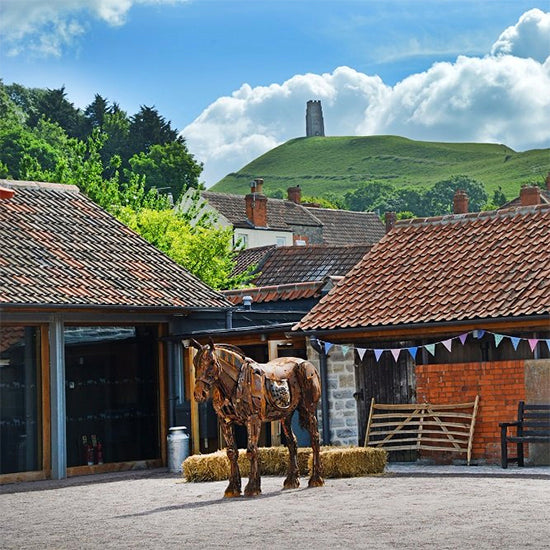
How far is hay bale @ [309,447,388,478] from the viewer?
20141 mm

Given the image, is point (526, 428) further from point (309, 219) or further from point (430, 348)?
point (309, 219)

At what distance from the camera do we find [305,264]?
45844 mm

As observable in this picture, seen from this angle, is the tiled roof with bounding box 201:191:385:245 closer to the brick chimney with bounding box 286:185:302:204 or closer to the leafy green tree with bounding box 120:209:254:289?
the brick chimney with bounding box 286:185:302:204

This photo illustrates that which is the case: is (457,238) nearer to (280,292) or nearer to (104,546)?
(280,292)

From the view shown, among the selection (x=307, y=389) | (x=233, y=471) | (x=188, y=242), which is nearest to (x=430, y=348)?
(x=307, y=389)

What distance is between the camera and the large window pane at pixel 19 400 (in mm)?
22922

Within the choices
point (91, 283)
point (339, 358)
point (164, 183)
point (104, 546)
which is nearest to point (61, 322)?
point (91, 283)

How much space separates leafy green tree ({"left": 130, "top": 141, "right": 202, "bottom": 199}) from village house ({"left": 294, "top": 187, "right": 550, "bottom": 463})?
61.4 metres

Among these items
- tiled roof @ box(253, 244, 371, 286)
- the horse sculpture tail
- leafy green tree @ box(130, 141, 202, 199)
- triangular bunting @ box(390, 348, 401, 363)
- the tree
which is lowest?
the horse sculpture tail

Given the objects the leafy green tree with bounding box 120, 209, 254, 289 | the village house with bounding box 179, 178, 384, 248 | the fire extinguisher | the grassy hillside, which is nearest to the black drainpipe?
the fire extinguisher

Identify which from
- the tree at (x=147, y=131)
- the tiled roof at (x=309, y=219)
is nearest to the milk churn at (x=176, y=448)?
the tiled roof at (x=309, y=219)

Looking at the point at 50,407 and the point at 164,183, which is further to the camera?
the point at 164,183

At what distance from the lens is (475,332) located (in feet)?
70.9

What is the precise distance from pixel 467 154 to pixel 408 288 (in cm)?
17664
